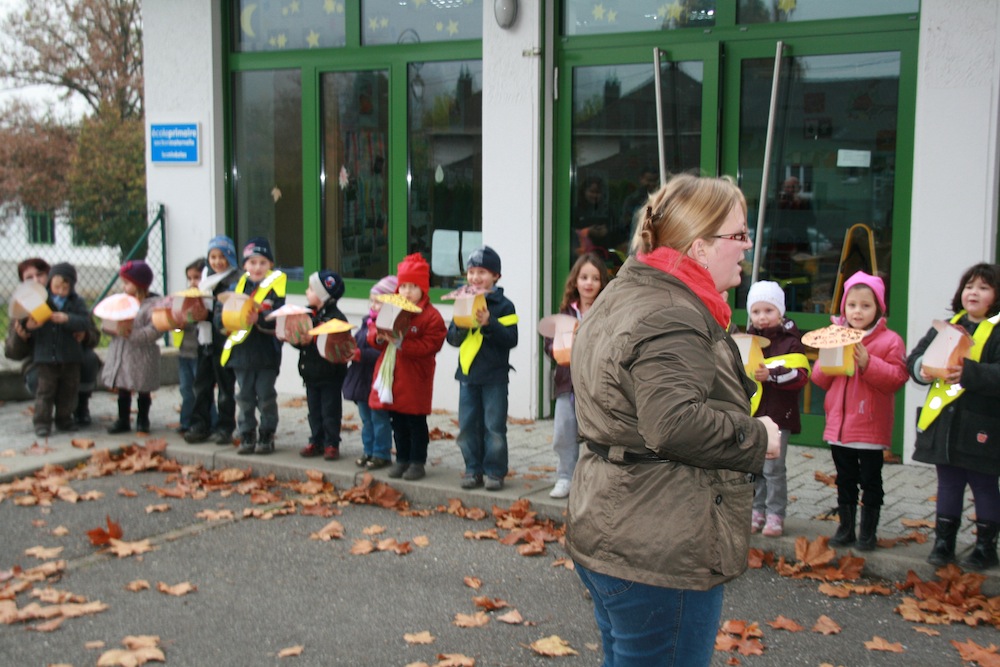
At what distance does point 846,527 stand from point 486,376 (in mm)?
2446

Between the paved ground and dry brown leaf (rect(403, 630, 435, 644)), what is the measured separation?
1979 millimetres

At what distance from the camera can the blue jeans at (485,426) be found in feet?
24.0

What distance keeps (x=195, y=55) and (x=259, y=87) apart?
762mm

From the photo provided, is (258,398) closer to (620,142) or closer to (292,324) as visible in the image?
(292,324)

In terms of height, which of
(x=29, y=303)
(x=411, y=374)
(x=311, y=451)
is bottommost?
(x=311, y=451)

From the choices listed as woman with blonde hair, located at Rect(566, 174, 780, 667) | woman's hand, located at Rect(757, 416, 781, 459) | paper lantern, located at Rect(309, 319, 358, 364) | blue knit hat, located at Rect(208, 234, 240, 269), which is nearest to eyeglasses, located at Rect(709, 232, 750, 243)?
woman with blonde hair, located at Rect(566, 174, 780, 667)

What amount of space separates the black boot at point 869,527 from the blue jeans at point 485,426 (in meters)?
2.36

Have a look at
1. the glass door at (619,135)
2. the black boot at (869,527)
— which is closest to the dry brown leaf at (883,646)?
the black boot at (869,527)

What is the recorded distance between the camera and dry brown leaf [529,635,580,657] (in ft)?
15.9

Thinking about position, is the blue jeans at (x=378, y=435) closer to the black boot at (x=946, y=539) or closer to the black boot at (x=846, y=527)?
the black boot at (x=846, y=527)

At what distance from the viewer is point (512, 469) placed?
8.08m

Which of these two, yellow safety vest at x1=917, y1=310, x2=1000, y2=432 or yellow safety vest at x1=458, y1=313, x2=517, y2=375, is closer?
yellow safety vest at x1=917, y1=310, x2=1000, y2=432

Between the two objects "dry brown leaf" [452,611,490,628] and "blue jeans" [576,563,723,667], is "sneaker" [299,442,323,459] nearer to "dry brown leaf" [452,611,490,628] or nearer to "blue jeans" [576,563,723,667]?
"dry brown leaf" [452,611,490,628]

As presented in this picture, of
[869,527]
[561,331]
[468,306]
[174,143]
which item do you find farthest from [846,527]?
[174,143]
